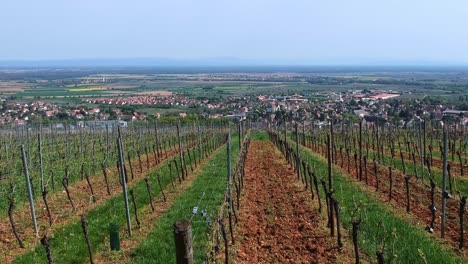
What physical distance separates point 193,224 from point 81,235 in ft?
8.30

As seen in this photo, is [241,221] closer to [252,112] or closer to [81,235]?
[81,235]

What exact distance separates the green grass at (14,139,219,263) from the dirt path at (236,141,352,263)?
305 cm

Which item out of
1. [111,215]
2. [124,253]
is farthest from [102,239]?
[111,215]

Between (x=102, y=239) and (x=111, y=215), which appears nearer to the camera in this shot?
(x=102, y=239)

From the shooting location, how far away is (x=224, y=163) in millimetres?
21688

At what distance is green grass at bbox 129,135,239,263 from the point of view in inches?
345

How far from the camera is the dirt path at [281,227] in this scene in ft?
28.2

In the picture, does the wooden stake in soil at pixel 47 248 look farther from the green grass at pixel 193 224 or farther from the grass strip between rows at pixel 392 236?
the grass strip between rows at pixel 392 236

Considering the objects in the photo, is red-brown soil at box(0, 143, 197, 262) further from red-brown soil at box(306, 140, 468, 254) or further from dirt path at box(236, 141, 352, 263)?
→ red-brown soil at box(306, 140, 468, 254)

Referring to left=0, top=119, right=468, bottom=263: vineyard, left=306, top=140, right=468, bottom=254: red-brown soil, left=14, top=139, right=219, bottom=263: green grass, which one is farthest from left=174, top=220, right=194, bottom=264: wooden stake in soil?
left=306, top=140, right=468, bottom=254: red-brown soil

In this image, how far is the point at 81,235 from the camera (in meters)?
10.0

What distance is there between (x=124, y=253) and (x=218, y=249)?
1982 millimetres

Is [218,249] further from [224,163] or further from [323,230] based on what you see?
[224,163]

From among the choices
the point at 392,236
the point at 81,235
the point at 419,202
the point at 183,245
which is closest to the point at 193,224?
the point at 81,235
